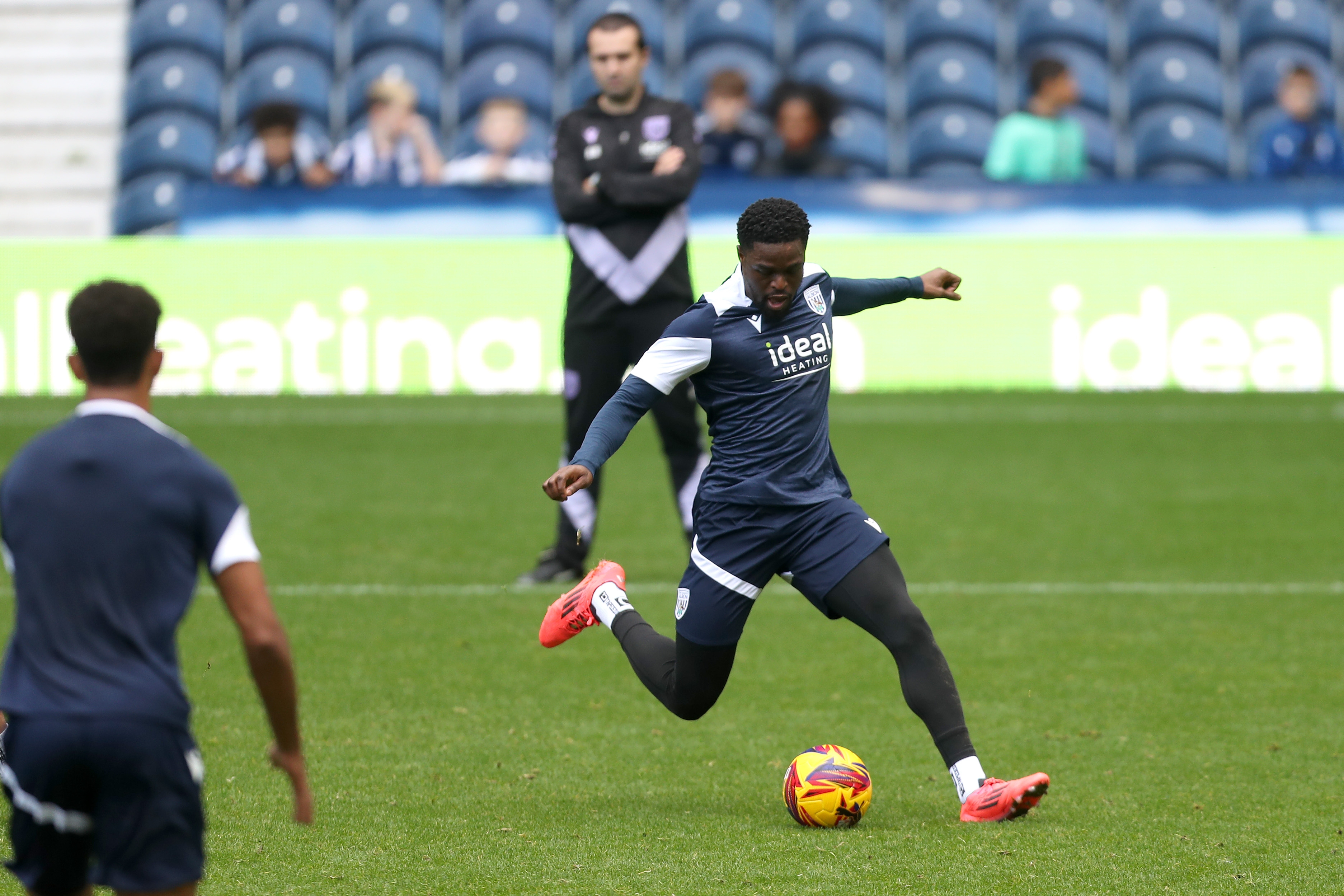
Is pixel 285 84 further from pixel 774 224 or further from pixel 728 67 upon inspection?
pixel 774 224

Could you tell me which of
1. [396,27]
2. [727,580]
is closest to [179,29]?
[396,27]

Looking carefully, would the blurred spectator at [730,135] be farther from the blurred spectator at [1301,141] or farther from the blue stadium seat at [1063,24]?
the blue stadium seat at [1063,24]

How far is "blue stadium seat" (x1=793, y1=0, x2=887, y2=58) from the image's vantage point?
19.4m

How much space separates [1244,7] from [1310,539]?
1257 centimetres

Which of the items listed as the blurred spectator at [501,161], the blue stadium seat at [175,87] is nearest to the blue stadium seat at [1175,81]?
the blurred spectator at [501,161]

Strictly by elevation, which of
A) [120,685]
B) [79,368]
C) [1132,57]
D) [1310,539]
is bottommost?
[1310,539]

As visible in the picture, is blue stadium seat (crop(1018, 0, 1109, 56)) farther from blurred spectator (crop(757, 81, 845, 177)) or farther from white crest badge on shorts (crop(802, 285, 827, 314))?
white crest badge on shorts (crop(802, 285, 827, 314))

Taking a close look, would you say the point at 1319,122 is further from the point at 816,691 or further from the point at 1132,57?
the point at 816,691

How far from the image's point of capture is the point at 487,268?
14.1 metres

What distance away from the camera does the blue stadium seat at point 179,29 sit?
19.1 meters

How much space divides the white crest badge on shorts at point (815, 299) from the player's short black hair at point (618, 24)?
10.2 feet

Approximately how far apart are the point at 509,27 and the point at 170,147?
376 centimetres

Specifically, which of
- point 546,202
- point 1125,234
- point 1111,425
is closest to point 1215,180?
point 1125,234

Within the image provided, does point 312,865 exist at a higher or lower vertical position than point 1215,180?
lower
